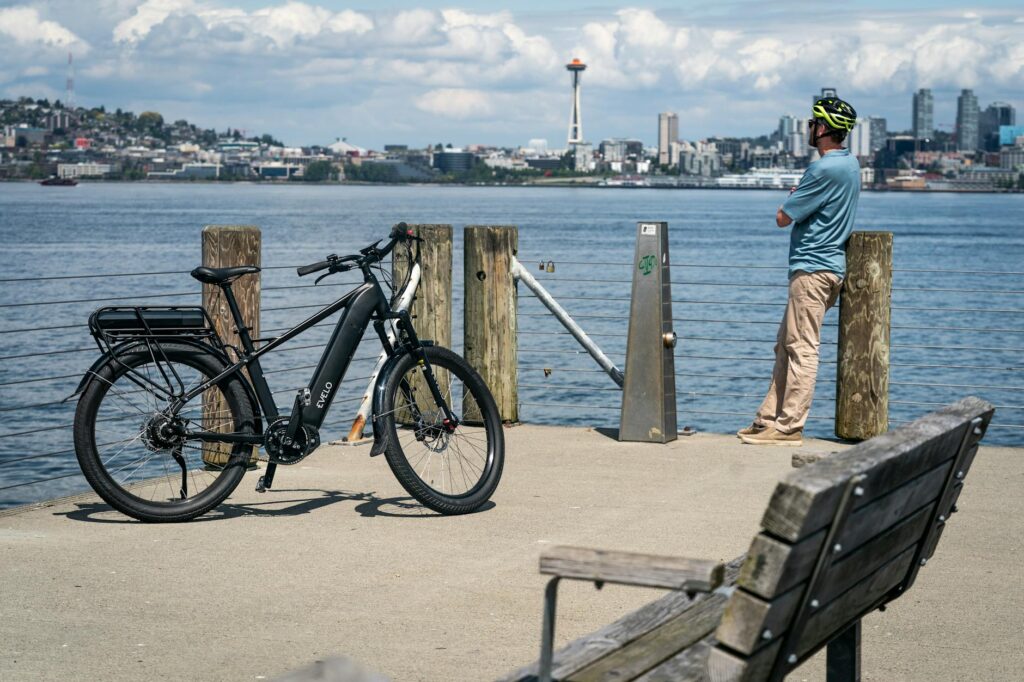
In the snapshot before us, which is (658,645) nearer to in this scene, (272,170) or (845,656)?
(845,656)

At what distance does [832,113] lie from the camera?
8367 millimetres

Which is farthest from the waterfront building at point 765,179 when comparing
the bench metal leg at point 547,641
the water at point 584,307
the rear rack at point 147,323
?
the bench metal leg at point 547,641

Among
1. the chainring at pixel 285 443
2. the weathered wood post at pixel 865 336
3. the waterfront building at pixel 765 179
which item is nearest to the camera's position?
the chainring at pixel 285 443

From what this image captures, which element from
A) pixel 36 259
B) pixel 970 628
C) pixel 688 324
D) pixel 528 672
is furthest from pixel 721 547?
pixel 36 259

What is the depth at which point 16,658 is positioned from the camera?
4555 mm

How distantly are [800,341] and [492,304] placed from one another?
204 centimetres

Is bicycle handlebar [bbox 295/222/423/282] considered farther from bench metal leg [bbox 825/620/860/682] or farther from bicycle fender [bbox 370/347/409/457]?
bench metal leg [bbox 825/620/860/682]

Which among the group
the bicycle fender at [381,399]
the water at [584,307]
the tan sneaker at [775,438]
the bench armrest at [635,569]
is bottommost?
the water at [584,307]

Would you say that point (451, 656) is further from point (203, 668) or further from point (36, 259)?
point (36, 259)

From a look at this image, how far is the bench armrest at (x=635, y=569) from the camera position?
271 cm

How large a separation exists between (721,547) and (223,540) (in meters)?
2.16

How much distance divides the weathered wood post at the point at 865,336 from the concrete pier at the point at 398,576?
816mm

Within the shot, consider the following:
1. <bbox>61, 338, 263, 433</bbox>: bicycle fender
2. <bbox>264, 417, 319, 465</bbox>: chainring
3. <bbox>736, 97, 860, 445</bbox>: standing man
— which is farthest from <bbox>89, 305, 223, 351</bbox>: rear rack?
<bbox>736, 97, 860, 445</bbox>: standing man

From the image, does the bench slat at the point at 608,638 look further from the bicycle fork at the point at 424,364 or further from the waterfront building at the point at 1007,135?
the waterfront building at the point at 1007,135
